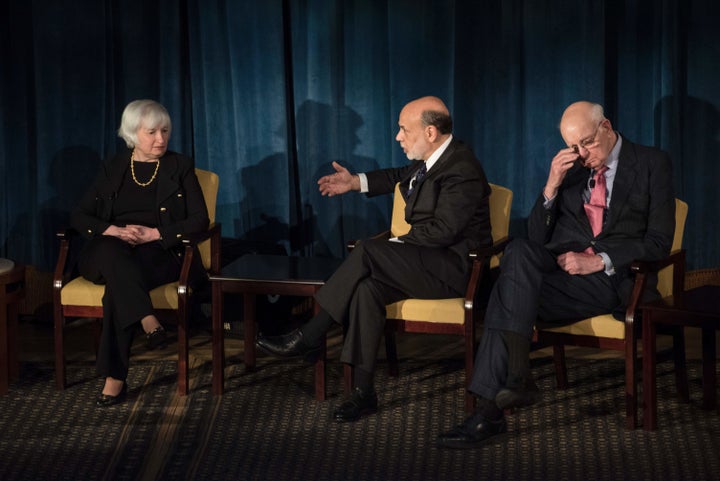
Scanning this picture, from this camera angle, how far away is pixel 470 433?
13.9ft

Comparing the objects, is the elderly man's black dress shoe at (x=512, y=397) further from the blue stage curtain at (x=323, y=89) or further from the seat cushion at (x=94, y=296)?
the blue stage curtain at (x=323, y=89)

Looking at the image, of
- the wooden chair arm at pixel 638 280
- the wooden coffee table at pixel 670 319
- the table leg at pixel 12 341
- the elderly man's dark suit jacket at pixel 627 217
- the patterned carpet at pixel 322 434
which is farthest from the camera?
the table leg at pixel 12 341

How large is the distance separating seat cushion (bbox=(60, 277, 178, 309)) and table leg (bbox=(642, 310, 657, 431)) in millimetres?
1886

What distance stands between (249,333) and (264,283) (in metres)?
0.59

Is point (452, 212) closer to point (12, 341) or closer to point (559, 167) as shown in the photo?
point (559, 167)

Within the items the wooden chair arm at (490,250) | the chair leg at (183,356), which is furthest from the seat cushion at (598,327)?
the chair leg at (183,356)

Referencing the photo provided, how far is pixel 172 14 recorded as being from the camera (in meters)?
5.93

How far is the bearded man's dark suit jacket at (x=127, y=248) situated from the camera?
4746mm

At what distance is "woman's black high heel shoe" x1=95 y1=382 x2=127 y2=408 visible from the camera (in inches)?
186

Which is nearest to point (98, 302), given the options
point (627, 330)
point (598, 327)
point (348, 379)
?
point (348, 379)

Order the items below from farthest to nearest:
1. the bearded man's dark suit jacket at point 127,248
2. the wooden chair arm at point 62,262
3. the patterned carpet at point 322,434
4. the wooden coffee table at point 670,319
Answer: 1. the wooden chair arm at point 62,262
2. the bearded man's dark suit jacket at point 127,248
3. the wooden coffee table at point 670,319
4. the patterned carpet at point 322,434

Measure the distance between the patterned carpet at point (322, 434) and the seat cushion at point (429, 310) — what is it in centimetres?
38

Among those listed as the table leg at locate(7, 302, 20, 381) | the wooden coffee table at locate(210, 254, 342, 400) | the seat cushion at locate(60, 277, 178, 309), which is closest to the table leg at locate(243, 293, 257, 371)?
the wooden coffee table at locate(210, 254, 342, 400)

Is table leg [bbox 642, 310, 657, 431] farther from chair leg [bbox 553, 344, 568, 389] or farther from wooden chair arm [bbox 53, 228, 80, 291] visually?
wooden chair arm [bbox 53, 228, 80, 291]
